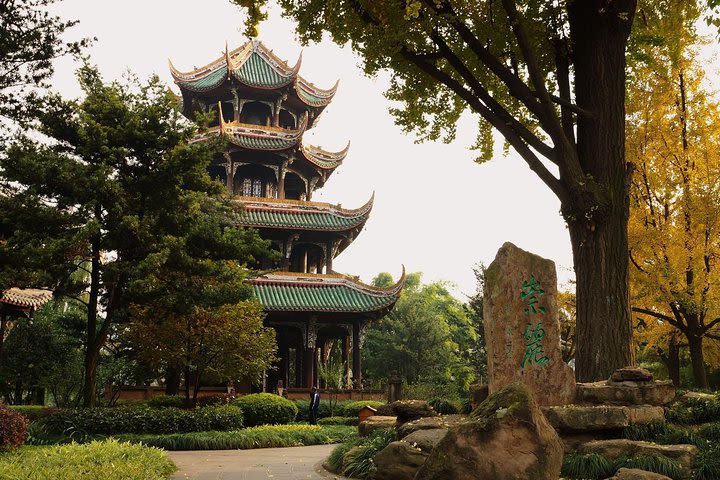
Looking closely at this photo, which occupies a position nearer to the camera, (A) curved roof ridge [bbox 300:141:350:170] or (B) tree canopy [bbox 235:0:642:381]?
(B) tree canopy [bbox 235:0:642:381]

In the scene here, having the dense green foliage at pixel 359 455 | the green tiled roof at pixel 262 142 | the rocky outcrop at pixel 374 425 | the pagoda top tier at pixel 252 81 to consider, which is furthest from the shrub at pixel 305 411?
the pagoda top tier at pixel 252 81

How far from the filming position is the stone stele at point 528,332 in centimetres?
824

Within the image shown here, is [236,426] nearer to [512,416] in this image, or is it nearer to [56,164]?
[56,164]

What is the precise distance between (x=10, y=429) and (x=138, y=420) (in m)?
6.18

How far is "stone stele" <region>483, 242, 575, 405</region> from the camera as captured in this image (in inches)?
324

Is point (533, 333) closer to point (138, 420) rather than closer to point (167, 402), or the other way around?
point (138, 420)

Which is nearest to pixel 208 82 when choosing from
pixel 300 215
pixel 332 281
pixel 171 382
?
pixel 300 215

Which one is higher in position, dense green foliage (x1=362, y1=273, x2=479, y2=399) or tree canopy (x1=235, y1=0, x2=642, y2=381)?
tree canopy (x1=235, y1=0, x2=642, y2=381)

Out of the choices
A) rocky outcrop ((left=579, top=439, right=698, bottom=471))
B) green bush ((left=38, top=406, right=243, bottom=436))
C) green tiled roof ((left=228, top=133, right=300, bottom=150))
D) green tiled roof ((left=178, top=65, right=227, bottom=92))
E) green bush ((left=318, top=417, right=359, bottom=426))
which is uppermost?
green tiled roof ((left=178, top=65, right=227, bottom=92))

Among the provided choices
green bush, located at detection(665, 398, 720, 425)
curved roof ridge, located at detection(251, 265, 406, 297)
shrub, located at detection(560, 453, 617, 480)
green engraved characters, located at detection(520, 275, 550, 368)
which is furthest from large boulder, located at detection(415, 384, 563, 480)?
curved roof ridge, located at detection(251, 265, 406, 297)

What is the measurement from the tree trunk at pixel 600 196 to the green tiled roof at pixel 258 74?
19926 mm

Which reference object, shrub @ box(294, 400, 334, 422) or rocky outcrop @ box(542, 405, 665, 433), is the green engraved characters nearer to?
rocky outcrop @ box(542, 405, 665, 433)

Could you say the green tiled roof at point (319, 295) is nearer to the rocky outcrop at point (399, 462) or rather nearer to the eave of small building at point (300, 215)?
the eave of small building at point (300, 215)

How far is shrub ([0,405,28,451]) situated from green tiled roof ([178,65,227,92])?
21.3 meters
